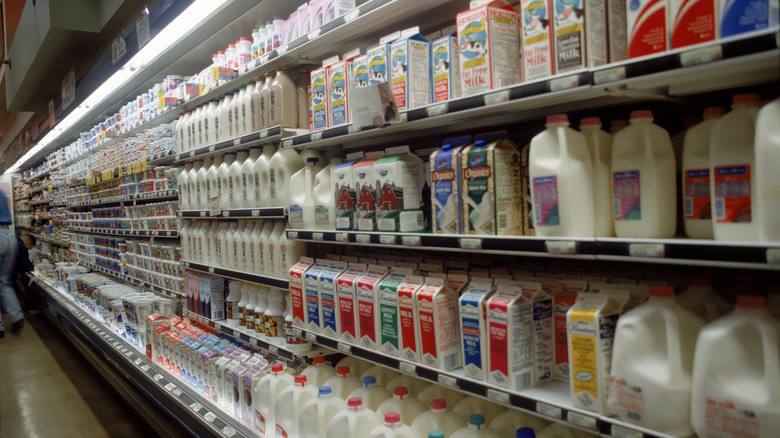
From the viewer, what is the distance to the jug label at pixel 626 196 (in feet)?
4.76

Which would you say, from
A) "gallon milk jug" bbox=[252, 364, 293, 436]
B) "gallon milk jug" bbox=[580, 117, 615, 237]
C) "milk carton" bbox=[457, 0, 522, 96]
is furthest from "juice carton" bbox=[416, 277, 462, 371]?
"gallon milk jug" bbox=[252, 364, 293, 436]

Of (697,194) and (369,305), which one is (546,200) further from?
(369,305)

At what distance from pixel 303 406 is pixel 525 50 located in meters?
1.88

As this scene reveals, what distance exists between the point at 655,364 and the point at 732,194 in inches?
19.0

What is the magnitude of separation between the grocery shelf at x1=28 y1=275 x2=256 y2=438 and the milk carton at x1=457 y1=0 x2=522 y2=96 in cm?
222

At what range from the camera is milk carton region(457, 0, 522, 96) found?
173 centimetres

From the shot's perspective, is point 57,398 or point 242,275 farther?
point 57,398

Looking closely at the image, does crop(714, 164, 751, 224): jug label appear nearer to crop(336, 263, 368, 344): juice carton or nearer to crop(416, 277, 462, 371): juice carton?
crop(416, 277, 462, 371): juice carton

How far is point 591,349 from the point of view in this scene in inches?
58.8

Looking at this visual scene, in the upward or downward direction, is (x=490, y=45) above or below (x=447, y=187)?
above

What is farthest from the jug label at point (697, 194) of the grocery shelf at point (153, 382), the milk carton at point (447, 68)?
the grocery shelf at point (153, 382)

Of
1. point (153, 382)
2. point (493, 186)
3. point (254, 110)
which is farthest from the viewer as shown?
point (153, 382)

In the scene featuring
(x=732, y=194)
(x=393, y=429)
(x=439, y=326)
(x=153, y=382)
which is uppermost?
(x=732, y=194)

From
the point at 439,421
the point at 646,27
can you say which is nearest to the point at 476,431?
the point at 439,421
